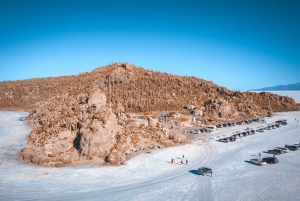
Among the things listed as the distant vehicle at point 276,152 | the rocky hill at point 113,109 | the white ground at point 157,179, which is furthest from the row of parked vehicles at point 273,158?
the rocky hill at point 113,109

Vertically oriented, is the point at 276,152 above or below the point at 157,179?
above

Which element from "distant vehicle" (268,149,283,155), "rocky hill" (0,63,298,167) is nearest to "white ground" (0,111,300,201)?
"distant vehicle" (268,149,283,155)

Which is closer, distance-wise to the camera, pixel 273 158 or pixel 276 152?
pixel 273 158

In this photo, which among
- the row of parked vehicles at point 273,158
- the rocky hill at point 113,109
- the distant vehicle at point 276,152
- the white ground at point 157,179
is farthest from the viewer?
the distant vehicle at point 276,152

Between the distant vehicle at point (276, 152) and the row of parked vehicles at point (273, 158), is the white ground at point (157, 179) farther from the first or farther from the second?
the distant vehicle at point (276, 152)

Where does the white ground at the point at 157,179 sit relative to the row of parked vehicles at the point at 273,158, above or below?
below

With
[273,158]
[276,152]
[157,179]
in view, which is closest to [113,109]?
[157,179]

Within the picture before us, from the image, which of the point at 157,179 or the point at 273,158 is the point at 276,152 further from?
the point at 157,179
